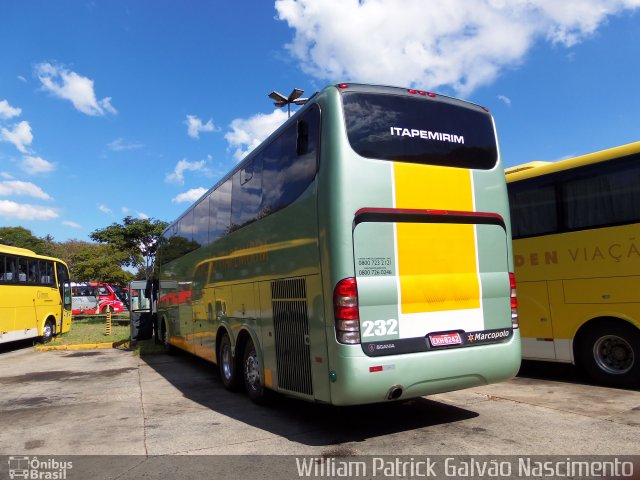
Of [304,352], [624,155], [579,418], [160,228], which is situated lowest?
[579,418]

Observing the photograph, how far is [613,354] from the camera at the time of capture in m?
7.38

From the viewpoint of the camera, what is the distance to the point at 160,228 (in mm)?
34781

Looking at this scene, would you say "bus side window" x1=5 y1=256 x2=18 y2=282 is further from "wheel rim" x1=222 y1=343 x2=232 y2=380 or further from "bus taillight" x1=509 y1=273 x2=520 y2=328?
"bus taillight" x1=509 y1=273 x2=520 y2=328

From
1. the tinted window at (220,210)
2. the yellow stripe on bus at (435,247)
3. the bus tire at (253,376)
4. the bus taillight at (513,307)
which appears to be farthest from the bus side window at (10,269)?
the bus taillight at (513,307)

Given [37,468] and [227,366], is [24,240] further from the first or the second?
[37,468]

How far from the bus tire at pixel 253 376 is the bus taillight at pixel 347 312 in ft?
7.60

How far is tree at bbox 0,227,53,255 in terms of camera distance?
Answer: 2072 inches

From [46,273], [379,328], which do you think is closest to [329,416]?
[379,328]

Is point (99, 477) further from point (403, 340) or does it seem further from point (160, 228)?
point (160, 228)

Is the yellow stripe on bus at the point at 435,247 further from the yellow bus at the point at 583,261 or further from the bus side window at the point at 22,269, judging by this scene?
the bus side window at the point at 22,269

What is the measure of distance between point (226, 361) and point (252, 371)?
142 centimetres

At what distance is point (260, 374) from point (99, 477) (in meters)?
2.53

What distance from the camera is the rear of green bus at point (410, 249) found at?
480 centimetres

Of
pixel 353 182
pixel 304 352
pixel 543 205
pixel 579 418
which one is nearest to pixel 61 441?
pixel 304 352
